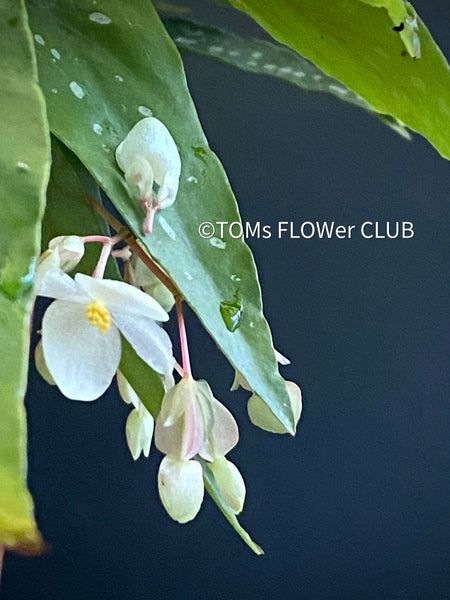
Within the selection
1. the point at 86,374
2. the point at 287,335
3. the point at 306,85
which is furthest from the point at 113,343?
the point at 287,335

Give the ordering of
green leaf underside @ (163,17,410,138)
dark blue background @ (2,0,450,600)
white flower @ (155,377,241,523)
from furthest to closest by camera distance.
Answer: dark blue background @ (2,0,450,600)
green leaf underside @ (163,17,410,138)
white flower @ (155,377,241,523)

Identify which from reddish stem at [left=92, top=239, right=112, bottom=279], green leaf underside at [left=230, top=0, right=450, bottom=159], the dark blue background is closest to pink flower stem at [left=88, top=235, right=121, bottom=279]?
reddish stem at [left=92, top=239, right=112, bottom=279]

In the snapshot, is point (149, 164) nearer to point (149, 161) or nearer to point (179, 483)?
point (149, 161)

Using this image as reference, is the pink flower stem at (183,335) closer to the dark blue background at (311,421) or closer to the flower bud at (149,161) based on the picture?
the flower bud at (149,161)

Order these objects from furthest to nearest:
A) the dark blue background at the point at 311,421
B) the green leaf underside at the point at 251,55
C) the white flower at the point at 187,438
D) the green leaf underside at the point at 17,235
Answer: the dark blue background at the point at 311,421
the green leaf underside at the point at 251,55
the white flower at the point at 187,438
the green leaf underside at the point at 17,235

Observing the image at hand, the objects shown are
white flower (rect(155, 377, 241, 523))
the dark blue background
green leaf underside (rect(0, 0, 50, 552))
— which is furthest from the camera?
the dark blue background

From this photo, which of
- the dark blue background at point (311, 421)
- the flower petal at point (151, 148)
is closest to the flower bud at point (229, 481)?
the flower petal at point (151, 148)

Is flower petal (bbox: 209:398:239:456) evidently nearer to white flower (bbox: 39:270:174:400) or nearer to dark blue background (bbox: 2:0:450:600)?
white flower (bbox: 39:270:174:400)

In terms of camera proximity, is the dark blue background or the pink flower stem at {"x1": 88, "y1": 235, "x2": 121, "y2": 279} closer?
the pink flower stem at {"x1": 88, "y1": 235, "x2": 121, "y2": 279}
